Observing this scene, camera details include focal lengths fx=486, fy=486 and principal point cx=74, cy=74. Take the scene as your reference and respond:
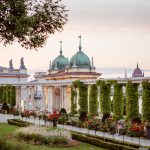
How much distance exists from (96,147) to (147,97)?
7959 millimetres

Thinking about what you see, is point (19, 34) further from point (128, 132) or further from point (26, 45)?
point (128, 132)

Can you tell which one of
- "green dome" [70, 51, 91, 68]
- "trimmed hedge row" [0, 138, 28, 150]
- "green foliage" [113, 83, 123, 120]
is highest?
"green dome" [70, 51, 91, 68]

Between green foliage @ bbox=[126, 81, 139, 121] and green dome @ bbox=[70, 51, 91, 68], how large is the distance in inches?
1346

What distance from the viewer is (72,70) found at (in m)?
67.7

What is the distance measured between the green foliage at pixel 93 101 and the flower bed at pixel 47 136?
14.5m

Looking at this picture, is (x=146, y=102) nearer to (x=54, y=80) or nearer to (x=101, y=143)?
(x=101, y=143)

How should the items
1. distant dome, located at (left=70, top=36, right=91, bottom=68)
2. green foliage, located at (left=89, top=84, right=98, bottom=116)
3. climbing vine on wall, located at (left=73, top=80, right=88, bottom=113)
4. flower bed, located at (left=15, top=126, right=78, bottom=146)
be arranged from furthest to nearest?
distant dome, located at (left=70, top=36, right=91, bottom=68) → climbing vine on wall, located at (left=73, top=80, right=88, bottom=113) → green foliage, located at (left=89, top=84, right=98, bottom=116) → flower bed, located at (left=15, top=126, right=78, bottom=146)

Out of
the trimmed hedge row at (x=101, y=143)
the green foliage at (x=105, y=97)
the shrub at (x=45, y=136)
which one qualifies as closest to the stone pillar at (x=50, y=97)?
the green foliage at (x=105, y=97)

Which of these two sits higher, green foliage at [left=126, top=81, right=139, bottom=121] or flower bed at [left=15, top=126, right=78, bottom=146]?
green foliage at [left=126, top=81, right=139, bottom=121]

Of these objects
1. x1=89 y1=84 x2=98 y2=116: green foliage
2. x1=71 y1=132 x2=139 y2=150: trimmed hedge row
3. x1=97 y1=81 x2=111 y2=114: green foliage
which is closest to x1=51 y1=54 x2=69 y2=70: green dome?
x1=89 y1=84 x2=98 y2=116: green foliage

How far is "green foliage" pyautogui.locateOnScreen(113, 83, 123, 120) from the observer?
116ft

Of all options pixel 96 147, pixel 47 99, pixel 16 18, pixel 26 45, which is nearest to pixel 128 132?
pixel 96 147

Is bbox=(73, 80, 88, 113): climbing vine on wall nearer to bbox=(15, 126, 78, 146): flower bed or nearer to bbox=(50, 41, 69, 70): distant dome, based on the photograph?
bbox=(15, 126, 78, 146): flower bed

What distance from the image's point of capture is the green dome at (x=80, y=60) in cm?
6869
